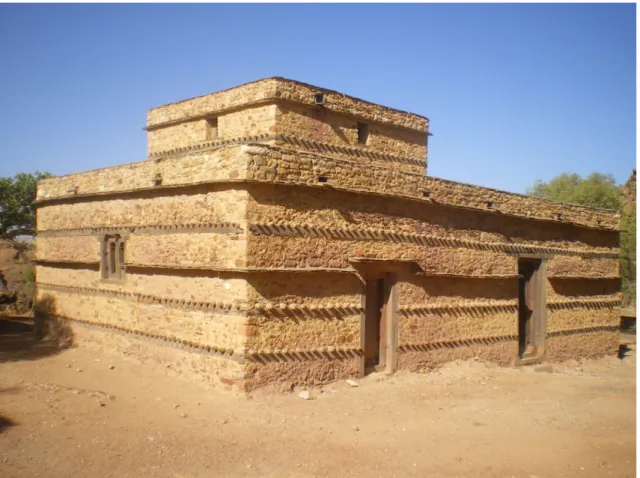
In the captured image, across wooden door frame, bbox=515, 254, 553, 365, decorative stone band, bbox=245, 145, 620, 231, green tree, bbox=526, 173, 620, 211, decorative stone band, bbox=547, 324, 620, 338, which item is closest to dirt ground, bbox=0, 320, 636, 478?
wooden door frame, bbox=515, 254, 553, 365

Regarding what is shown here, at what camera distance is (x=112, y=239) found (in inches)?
451

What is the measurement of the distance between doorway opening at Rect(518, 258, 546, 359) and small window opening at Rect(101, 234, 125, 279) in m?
9.77

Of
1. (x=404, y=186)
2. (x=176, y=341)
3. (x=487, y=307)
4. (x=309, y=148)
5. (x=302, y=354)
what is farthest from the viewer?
(x=309, y=148)

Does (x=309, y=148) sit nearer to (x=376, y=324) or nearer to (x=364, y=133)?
(x=364, y=133)

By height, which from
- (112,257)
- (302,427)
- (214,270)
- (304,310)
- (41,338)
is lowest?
(302,427)

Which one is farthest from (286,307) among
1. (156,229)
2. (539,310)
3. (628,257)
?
(628,257)

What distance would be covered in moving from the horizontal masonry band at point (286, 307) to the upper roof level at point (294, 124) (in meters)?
5.18

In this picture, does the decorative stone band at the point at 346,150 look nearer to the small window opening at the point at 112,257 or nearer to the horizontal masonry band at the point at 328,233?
the horizontal masonry band at the point at 328,233

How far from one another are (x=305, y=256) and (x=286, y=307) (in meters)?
0.96

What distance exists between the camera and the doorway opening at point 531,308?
13609 millimetres

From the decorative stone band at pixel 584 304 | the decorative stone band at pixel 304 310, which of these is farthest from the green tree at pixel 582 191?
the decorative stone band at pixel 304 310

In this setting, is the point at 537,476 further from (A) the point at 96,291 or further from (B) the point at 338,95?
(B) the point at 338,95

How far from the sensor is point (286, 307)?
8836mm

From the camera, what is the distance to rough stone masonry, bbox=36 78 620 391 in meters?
8.76
